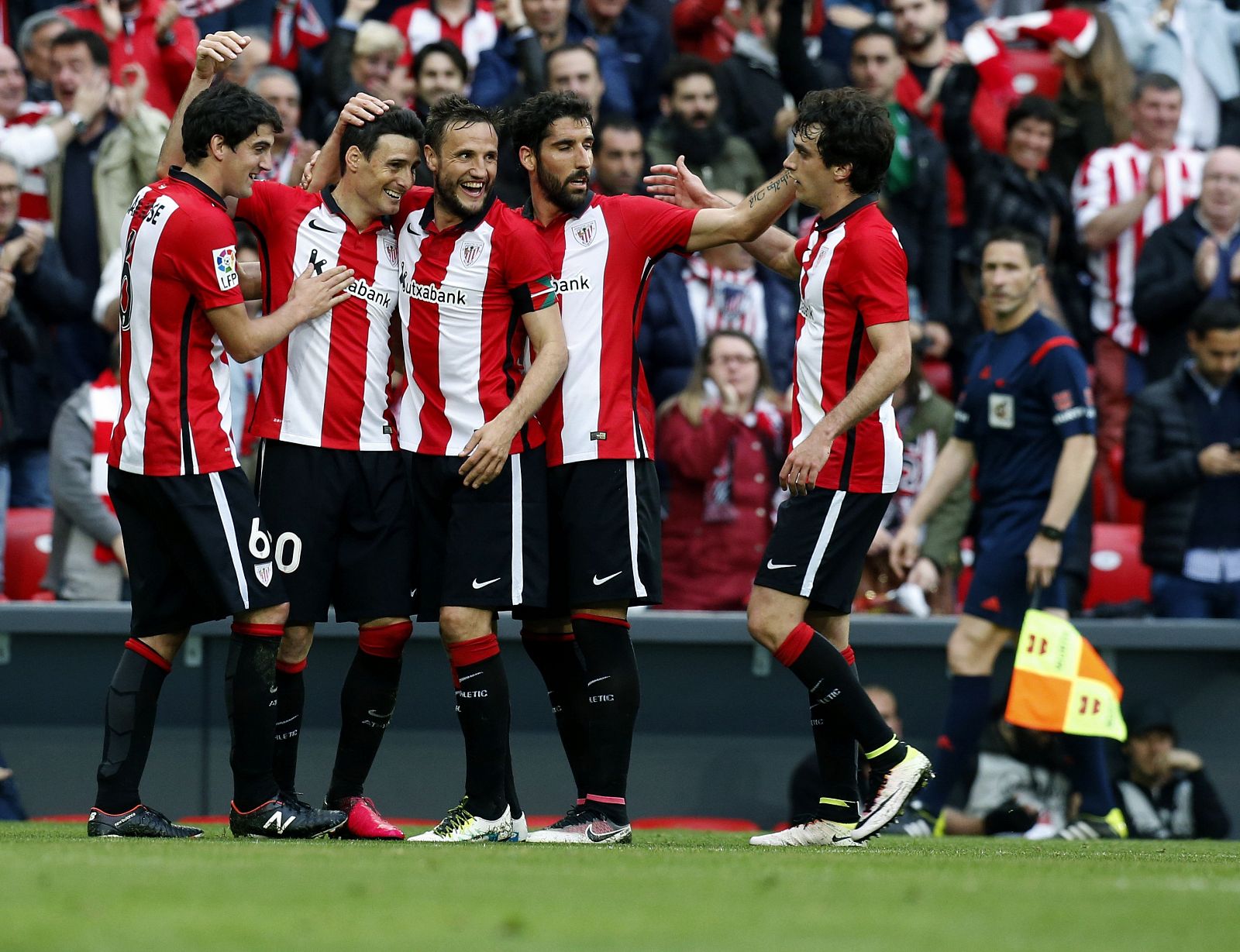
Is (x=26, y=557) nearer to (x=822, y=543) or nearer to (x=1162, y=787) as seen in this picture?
(x=822, y=543)

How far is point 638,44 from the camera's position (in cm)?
1273

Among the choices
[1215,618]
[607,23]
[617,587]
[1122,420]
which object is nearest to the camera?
[617,587]

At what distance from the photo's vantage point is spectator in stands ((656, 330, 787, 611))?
1005cm

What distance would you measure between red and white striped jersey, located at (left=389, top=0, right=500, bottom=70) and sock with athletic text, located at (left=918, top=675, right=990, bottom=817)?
5612mm

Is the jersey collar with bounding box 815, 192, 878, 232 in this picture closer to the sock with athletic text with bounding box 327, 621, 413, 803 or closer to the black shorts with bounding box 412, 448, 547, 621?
the black shorts with bounding box 412, 448, 547, 621

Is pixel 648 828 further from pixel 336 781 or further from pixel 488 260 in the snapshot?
pixel 488 260

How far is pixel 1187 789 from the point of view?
30.8 feet

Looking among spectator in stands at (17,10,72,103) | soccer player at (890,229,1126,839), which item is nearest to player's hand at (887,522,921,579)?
soccer player at (890,229,1126,839)

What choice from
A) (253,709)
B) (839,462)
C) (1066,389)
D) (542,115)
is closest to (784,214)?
(1066,389)

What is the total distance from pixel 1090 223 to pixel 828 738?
633 centimetres

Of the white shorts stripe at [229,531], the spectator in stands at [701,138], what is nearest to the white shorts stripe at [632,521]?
the white shorts stripe at [229,531]

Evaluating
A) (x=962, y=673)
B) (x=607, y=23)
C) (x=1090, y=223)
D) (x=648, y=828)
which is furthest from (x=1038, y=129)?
(x=648, y=828)

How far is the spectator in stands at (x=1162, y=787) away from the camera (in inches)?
364

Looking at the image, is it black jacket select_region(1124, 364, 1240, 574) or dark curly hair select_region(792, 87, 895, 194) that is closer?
dark curly hair select_region(792, 87, 895, 194)
